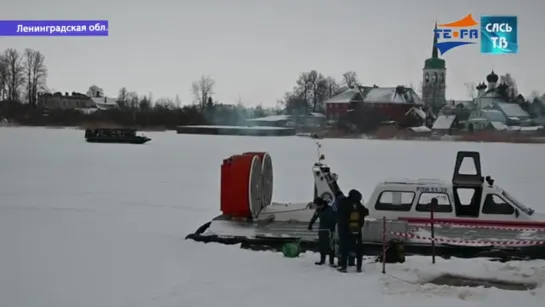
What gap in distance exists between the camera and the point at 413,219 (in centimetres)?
1122

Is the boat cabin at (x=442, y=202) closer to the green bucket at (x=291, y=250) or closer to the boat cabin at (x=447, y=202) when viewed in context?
the boat cabin at (x=447, y=202)

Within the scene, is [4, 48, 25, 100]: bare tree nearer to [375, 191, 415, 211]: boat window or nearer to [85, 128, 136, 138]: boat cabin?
[85, 128, 136, 138]: boat cabin

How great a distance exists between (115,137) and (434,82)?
82655 mm

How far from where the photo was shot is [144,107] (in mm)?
108938

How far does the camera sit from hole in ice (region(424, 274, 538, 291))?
8539 millimetres

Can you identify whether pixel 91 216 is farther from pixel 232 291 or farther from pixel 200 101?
pixel 200 101

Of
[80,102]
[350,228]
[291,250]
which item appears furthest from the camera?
[80,102]

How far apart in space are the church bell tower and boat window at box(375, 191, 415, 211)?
378 feet

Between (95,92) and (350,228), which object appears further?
(95,92)

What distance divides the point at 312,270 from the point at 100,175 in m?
18.9

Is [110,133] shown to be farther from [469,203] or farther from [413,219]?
[469,203]

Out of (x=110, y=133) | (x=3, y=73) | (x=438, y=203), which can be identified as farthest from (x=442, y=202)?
(x=3, y=73)

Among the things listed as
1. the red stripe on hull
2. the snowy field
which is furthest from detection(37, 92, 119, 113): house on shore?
the red stripe on hull

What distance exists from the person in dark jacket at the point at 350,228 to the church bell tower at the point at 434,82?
385 feet
